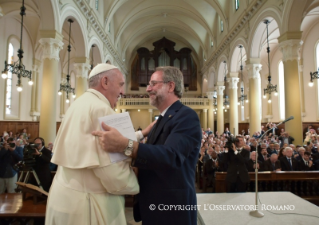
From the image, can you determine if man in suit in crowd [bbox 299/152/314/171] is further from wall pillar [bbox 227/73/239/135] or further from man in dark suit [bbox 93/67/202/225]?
wall pillar [bbox 227/73/239/135]

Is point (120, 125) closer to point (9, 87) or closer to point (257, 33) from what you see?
point (257, 33)

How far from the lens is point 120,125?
4.43 feet

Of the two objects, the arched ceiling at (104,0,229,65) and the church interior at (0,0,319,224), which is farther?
the arched ceiling at (104,0,229,65)

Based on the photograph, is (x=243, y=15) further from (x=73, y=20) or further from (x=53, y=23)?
(x=53, y=23)

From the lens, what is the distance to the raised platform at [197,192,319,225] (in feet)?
7.72

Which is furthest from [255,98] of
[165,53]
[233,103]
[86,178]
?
[165,53]

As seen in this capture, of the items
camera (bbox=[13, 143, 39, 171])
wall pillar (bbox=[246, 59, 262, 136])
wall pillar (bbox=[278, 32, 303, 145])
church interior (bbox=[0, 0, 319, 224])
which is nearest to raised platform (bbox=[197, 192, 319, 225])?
church interior (bbox=[0, 0, 319, 224])

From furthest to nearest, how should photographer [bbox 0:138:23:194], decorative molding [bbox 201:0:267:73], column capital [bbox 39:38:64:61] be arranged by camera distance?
decorative molding [bbox 201:0:267:73], column capital [bbox 39:38:64:61], photographer [bbox 0:138:23:194]

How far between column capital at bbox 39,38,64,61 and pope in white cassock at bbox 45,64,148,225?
8.33 m

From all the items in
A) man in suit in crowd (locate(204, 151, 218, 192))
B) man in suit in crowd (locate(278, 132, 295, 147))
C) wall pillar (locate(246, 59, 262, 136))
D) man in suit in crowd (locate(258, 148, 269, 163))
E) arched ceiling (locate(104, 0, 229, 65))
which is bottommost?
man in suit in crowd (locate(204, 151, 218, 192))

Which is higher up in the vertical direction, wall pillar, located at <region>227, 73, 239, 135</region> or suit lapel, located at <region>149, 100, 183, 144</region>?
wall pillar, located at <region>227, 73, 239, 135</region>

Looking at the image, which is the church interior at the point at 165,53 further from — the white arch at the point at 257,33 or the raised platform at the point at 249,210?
the raised platform at the point at 249,210

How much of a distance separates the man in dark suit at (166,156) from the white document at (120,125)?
4 cm

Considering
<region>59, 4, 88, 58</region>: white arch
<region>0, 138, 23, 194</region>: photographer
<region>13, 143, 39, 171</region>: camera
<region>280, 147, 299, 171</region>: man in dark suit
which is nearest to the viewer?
<region>13, 143, 39, 171</region>: camera
